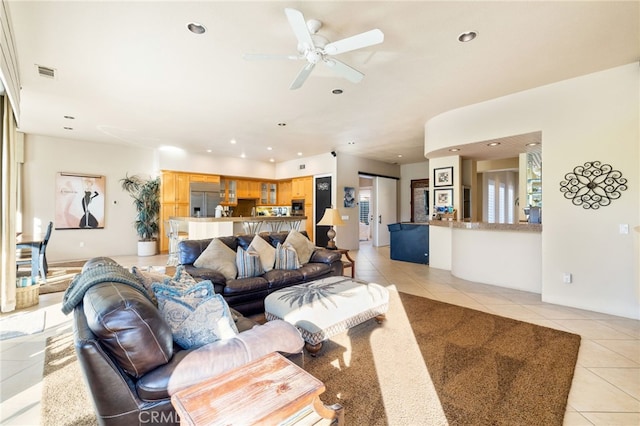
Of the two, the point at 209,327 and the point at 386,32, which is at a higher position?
the point at 386,32

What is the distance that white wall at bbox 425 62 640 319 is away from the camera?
3.29 metres

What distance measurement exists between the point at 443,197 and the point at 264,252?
13.9ft

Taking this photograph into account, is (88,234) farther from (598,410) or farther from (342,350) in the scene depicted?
(598,410)

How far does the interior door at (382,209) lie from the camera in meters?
9.54

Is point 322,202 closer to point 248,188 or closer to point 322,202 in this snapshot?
point 322,202

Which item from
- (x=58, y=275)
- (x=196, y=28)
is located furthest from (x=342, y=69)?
(x=58, y=275)

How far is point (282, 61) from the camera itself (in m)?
3.11

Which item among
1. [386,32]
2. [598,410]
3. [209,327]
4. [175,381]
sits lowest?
[598,410]

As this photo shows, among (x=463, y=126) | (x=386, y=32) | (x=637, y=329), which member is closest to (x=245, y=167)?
(x=463, y=126)

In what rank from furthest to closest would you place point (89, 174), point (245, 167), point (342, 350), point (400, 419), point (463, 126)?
point (245, 167) → point (89, 174) → point (463, 126) → point (342, 350) → point (400, 419)

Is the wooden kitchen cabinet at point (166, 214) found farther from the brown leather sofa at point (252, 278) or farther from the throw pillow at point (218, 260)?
the throw pillow at point (218, 260)

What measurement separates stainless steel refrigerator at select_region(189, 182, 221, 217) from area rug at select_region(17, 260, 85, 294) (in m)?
2.81

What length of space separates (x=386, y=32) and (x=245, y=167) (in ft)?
23.8

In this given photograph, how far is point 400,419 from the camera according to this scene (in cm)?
175
